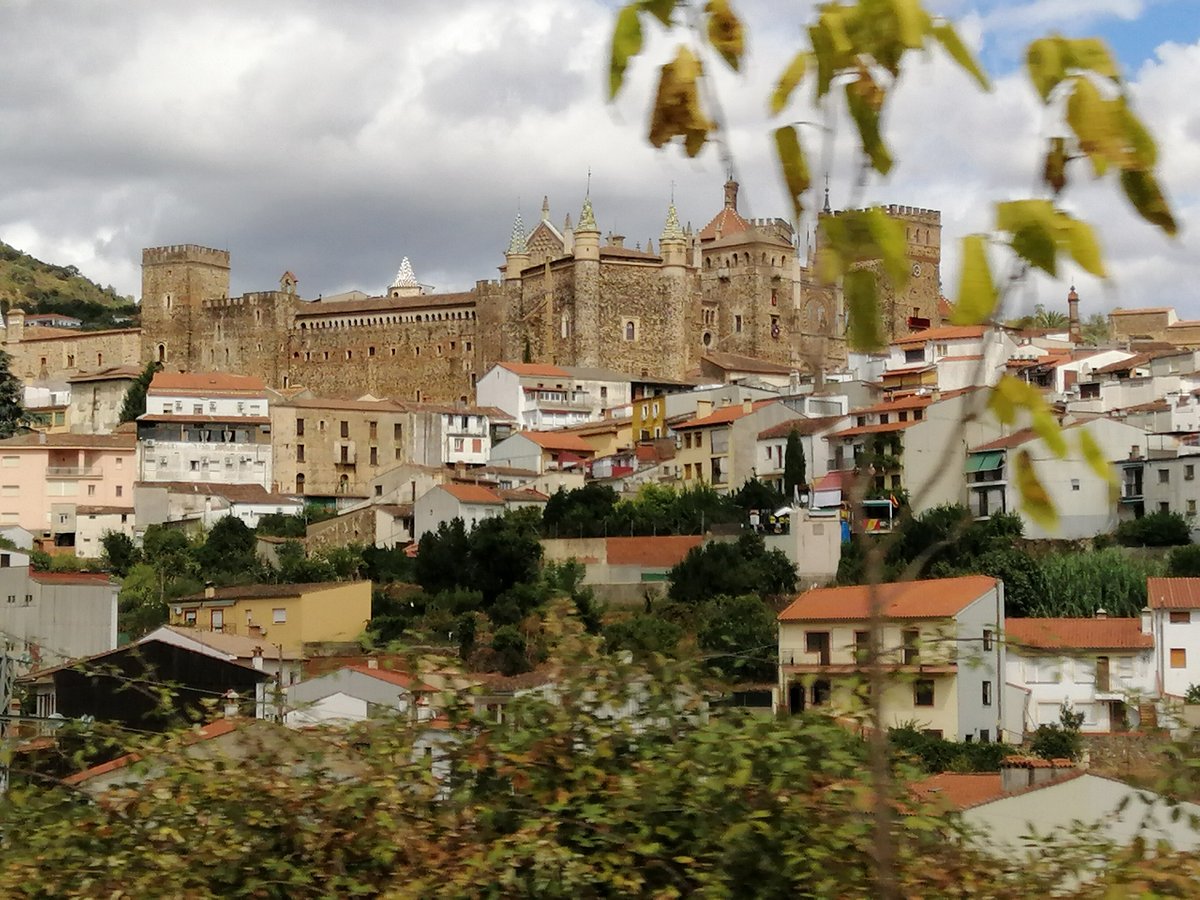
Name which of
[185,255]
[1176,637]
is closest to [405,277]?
[185,255]

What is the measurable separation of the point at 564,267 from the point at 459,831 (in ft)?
222

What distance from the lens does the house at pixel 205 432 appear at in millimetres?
58156

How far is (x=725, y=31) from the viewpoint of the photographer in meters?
2.77

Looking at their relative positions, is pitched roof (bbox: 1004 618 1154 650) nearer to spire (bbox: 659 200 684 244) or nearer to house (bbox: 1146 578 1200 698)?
house (bbox: 1146 578 1200 698)

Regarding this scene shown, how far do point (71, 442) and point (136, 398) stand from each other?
37.1 ft

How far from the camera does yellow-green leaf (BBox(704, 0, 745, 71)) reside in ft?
9.05

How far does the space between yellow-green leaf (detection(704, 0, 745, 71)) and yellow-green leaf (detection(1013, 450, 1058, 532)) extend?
2.48 ft

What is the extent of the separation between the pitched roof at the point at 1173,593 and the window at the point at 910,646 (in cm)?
3094

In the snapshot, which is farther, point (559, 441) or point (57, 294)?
point (57, 294)

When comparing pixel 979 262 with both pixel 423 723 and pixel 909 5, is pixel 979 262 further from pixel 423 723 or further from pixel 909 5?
pixel 423 723

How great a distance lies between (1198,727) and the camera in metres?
3.93

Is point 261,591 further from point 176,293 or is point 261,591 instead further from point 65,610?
point 176,293

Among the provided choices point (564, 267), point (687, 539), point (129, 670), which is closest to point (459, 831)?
point (129, 670)

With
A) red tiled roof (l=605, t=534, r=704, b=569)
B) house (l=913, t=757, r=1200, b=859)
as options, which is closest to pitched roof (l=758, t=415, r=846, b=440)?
red tiled roof (l=605, t=534, r=704, b=569)
